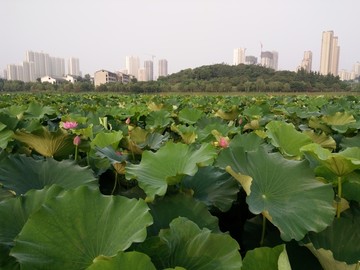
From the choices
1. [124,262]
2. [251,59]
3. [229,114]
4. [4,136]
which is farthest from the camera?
[251,59]

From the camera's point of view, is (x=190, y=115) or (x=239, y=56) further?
(x=239, y=56)

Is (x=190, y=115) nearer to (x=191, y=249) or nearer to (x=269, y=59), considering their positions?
(x=191, y=249)

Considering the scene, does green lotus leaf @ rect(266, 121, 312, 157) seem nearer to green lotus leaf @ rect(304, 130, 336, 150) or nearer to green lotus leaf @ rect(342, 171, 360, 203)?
green lotus leaf @ rect(304, 130, 336, 150)

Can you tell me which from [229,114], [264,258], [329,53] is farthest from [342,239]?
[329,53]

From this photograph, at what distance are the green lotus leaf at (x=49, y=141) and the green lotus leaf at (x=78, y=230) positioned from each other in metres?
0.58

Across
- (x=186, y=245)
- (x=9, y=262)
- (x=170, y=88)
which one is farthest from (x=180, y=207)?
(x=170, y=88)

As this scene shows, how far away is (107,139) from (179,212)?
0.64 m

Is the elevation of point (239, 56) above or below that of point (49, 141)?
above

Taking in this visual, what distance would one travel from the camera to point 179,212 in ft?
2.22

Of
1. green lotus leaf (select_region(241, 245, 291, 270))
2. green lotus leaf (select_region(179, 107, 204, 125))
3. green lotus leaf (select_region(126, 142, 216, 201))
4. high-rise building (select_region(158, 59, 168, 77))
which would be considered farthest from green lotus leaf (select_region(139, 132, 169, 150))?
high-rise building (select_region(158, 59, 168, 77))

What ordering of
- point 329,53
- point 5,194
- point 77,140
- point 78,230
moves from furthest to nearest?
point 329,53 < point 77,140 < point 5,194 < point 78,230

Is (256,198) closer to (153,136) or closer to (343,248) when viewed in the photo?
(343,248)

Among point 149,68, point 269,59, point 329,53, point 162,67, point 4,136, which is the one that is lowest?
point 4,136

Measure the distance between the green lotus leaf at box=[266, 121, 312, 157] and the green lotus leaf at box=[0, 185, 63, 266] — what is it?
0.84 meters
